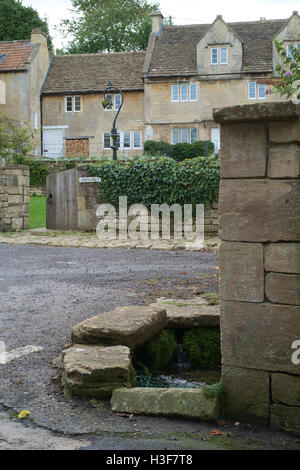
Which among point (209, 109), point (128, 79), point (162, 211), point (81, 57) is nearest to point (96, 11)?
point (81, 57)

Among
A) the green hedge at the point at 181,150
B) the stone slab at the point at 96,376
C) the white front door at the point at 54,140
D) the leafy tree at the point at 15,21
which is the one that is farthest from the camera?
the leafy tree at the point at 15,21

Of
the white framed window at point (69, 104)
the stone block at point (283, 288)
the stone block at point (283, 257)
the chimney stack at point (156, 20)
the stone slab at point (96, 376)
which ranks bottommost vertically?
the stone slab at point (96, 376)

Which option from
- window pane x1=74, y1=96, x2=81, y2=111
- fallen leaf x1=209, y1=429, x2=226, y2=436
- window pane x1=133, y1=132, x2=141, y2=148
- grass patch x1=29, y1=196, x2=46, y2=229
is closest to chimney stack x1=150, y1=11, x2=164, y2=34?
window pane x1=74, y1=96, x2=81, y2=111

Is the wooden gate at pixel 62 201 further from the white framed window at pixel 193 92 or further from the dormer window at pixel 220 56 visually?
the dormer window at pixel 220 56

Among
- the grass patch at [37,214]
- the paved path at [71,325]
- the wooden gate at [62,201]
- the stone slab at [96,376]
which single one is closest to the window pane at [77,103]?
the grass patch at [37,214]

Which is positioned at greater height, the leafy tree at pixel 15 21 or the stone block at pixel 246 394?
the leafy tree at pixel 15 21

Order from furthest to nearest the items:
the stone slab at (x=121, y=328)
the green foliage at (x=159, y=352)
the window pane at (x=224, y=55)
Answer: the window pane at (x=224, y=55)
the green foliage at (x=159, y=352)
the stone slab at (x=121, y=328)

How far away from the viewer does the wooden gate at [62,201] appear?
1619 cm

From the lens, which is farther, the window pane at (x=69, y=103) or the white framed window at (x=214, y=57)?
the window pane at (x=69, y=103)

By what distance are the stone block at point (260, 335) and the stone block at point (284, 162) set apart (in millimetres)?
831

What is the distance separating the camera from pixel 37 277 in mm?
8703

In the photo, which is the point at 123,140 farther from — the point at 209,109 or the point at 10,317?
the point at 10,317

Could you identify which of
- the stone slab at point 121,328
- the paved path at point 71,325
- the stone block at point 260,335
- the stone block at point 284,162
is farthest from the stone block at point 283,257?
the stone slab at point 121,328

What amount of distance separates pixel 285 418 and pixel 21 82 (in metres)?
34.5
